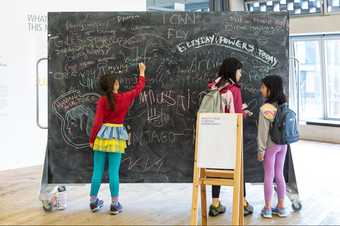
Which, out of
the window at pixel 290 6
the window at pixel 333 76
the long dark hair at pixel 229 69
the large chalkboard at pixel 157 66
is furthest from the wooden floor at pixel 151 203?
the window at pixel 290 6

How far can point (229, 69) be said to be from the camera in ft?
12.8

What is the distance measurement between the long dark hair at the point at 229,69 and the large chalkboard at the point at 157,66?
0.36 meters

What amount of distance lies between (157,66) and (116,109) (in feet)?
1.92

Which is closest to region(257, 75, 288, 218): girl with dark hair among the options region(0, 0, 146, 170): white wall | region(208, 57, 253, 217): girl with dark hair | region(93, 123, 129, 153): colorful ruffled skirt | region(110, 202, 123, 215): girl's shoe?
region(208, 57, 253, 217): girl with dark hair

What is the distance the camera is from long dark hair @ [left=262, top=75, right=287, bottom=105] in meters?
3.97

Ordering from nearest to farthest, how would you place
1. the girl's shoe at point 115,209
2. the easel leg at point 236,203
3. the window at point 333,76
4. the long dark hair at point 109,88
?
the easel leg at point 236,203, the long dark hair at point 109,88, the girl's shoe at point 115,209, the window at point 333,76

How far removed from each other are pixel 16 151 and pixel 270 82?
3.91 m

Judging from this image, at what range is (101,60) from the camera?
4.29 m

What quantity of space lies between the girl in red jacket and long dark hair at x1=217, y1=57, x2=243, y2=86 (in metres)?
0.71

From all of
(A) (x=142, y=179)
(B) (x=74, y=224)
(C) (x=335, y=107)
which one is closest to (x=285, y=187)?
(A) (x=142, y=179)

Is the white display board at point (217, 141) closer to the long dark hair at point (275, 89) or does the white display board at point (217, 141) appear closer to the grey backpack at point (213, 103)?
the grey backpack at point (213, 103)

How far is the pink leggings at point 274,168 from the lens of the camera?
3.99m

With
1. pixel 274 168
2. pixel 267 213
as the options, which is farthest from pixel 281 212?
pixel 274 168

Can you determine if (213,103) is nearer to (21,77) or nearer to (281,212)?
(281,212)
